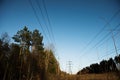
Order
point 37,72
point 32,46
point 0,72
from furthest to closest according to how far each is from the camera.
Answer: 1. point 32,46
2. point 37,72
3. point 0,72

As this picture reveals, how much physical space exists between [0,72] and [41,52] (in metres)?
15.2

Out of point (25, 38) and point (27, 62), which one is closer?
point (27, 62)

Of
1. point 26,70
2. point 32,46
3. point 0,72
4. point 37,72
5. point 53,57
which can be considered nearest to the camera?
point 0,72

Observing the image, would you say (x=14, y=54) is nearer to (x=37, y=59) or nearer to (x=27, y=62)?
(x=27, y=62)

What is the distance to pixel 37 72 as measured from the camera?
41.2 metres

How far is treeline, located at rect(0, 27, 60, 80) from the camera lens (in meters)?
35.5

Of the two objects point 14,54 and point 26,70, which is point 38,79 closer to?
point 26,70

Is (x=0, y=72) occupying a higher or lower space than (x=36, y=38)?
lower

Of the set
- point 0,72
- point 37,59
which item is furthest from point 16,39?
point 0,72

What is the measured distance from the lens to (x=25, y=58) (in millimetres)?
39219

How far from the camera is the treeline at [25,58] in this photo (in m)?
35.5

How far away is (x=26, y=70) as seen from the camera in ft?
122

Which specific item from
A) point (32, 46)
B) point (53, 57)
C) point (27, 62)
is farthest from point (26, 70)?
point (53, 57)

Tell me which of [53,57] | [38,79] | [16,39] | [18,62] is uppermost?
[16,39]
